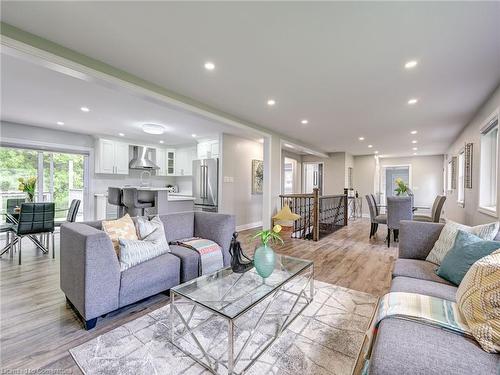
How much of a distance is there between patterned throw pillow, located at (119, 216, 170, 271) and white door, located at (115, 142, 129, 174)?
14.8 feet

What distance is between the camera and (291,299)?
2.38 metres

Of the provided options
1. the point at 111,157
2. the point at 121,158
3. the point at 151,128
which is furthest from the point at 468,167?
the point at 111,157

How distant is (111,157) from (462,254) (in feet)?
23.1

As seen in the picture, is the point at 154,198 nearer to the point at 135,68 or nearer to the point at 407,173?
the point at 135,68

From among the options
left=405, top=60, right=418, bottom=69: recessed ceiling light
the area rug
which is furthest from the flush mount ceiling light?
left=405, top=60, right=418, bottom=69: recessed ceiling light

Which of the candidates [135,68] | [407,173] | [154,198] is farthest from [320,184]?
[135,68]

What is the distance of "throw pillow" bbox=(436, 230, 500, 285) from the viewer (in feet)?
5.49

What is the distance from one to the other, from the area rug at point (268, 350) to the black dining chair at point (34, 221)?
9.05ft

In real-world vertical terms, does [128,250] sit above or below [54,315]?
above

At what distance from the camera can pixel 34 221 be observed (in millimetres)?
3584

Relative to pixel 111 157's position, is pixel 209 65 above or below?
above

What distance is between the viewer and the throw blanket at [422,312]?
1.23 m

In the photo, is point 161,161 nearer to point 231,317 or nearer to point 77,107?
point 77,107

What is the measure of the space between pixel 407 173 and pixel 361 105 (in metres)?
7.95
